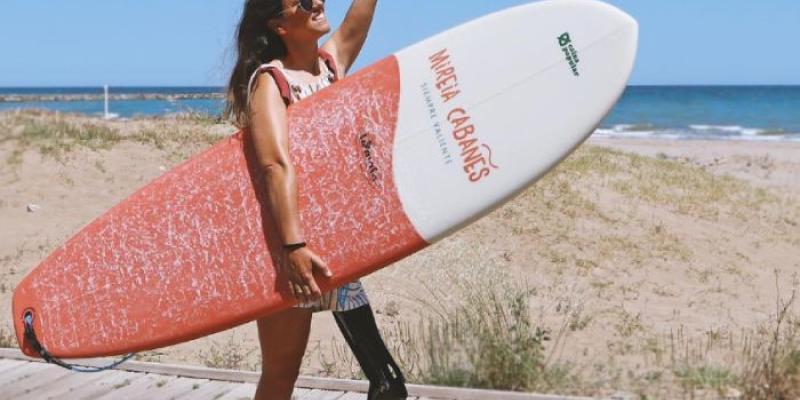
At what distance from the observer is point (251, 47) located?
2.45 meters

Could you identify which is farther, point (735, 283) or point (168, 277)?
point (735, 283)

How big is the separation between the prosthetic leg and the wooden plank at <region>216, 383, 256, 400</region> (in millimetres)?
1422

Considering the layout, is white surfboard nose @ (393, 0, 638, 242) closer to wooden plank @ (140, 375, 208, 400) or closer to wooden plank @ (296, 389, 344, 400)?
wooden plank @ (296, 389, 344, 400)

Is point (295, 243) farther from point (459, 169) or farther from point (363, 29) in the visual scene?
point (363, 29)

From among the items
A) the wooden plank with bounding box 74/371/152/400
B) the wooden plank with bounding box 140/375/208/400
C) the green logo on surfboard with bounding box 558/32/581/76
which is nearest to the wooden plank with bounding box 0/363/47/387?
the wooden plank with bounding box 74/371/152/400

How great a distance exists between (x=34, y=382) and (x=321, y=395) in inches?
51.6

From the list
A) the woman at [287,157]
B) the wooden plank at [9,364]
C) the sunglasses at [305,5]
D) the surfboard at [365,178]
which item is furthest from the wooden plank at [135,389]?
the sunglasses at [305,5]

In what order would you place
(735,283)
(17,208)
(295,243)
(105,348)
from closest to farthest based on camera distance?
(295,243) < (105,348) < (735,283) < (17,208)

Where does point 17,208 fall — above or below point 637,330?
above

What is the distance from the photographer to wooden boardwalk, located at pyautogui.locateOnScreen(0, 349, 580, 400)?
3799mm

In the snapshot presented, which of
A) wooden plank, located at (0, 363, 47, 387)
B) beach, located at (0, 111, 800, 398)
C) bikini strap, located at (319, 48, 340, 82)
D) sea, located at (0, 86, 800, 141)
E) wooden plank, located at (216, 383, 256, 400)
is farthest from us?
sea, located at (0, 86, 800, 141)

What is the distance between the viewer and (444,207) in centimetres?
256

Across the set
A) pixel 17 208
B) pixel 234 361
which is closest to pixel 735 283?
pixel 234 361

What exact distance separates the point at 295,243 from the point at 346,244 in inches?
9.8
